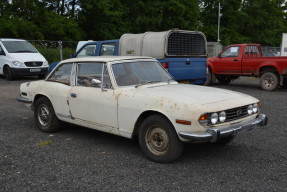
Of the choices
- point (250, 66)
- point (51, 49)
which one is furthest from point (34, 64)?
point (250, 66)

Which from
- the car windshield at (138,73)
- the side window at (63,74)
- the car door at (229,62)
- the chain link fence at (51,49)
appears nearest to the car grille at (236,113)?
the car windshield at (138,73)

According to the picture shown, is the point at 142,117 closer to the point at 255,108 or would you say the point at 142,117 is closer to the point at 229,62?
the point at 255,108

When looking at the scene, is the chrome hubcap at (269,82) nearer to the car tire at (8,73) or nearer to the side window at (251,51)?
the side window at (251,51)

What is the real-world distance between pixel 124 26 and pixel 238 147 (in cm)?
3203

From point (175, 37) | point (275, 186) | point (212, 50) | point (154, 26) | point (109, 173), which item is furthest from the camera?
point (154, 26)

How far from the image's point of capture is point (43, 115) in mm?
6305

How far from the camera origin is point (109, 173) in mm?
4254

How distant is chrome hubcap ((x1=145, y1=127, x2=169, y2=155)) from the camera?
4.49m

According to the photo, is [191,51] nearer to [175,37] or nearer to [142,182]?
[175,37]

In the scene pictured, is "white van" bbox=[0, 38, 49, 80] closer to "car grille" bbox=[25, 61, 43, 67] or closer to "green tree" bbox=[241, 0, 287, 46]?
"car grille" bbox=[25, 61, 43, 67]

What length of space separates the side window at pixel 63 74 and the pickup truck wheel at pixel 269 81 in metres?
9.07

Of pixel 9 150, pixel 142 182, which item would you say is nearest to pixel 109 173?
pixel 142 182

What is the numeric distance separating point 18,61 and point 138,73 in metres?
11.3

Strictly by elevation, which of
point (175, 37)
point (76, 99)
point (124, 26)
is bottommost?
point (76, 99)
